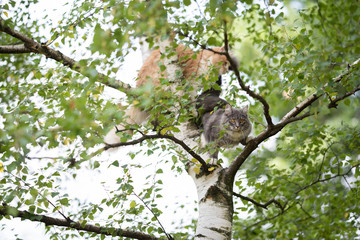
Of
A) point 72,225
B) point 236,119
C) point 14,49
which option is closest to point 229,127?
point 236,119

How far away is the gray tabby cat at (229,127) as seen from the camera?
5.92m

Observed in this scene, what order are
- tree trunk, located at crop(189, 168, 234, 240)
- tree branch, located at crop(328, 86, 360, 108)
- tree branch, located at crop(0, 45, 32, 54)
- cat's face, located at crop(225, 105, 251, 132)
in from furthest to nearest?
cat's face, located at crop(225, 105, 251, 132)
tree branch, located at crop(0, 45, 32, 54)
tree trunk, located at crop(189, 168, 234, 240)
tree branch, located at crop(328, 86, 360, 108)

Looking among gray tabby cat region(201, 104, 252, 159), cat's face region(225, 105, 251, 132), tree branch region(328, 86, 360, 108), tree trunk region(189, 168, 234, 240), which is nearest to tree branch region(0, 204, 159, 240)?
tree trunk region(189, 168, 234, 240)

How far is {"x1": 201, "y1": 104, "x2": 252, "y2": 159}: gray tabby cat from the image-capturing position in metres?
5.92

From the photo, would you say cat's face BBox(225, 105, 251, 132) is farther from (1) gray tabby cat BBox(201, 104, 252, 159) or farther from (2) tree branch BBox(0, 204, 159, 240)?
(2) tree branch BBox(0, 204, 159, 240)

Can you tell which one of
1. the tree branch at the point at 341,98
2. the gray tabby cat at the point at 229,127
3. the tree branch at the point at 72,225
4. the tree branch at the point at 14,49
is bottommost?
the tree branch at the point at 72,225

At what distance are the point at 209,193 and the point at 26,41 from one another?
2923mm

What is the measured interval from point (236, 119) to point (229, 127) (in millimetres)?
234

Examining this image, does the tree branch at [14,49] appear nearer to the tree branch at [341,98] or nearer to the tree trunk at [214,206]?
the tree trunk at [214,206]

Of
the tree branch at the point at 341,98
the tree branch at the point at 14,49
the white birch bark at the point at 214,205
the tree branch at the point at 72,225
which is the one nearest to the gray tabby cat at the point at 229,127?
the white birch bark at the point at 214,205

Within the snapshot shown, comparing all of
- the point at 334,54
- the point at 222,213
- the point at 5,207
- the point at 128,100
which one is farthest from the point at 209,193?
the point at 5,207

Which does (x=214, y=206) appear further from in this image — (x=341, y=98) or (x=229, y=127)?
(x=229, y=127)

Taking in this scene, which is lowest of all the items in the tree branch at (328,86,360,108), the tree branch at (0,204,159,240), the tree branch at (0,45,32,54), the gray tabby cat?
the tree branch at (0,204,159,240)

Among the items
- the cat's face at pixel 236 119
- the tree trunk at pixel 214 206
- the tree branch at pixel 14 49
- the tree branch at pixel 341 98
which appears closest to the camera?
the tree branch at pixel 341 98
